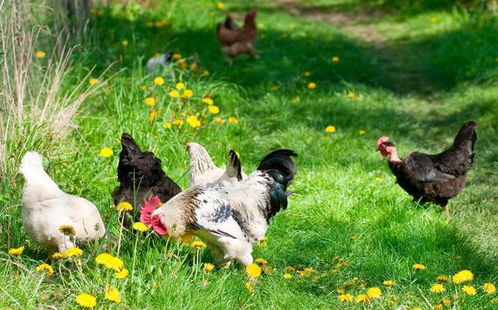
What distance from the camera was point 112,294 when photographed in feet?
12.4

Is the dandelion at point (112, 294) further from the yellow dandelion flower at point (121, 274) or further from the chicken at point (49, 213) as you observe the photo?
the chicken at point (49, 213)

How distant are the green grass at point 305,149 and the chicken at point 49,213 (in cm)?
16

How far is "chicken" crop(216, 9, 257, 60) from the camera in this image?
37.1ft

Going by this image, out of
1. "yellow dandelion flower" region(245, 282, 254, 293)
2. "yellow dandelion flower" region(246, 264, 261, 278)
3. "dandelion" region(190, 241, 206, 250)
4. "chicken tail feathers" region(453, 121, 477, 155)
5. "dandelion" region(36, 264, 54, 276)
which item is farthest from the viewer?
"chicken tail feathers" region(453, 121, 477, 155)

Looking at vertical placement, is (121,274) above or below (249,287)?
above

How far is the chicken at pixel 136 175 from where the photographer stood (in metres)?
5.24

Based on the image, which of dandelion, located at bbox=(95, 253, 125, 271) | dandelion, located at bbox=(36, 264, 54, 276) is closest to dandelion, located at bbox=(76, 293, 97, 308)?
dandelion, located at bbox=(95, 253, 125, 271)

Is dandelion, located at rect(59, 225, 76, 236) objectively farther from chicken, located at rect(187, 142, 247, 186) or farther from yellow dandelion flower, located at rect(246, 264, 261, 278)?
chicken, located at rect(187, 142, 247, 186)

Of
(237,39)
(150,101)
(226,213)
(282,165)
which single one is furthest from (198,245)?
(237,39)

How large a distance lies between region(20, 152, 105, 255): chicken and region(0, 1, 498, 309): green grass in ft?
0.51

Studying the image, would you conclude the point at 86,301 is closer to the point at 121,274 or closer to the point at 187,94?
the point at 121,274

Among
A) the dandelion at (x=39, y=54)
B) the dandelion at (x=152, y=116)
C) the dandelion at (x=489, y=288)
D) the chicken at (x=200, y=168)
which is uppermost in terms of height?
the dandelion at (x=39, y=54)

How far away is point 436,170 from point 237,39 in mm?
5480

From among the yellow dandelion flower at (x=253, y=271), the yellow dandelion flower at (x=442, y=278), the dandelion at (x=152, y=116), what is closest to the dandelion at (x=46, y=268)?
the yellow dandelion flower at (x=253, y=271)
